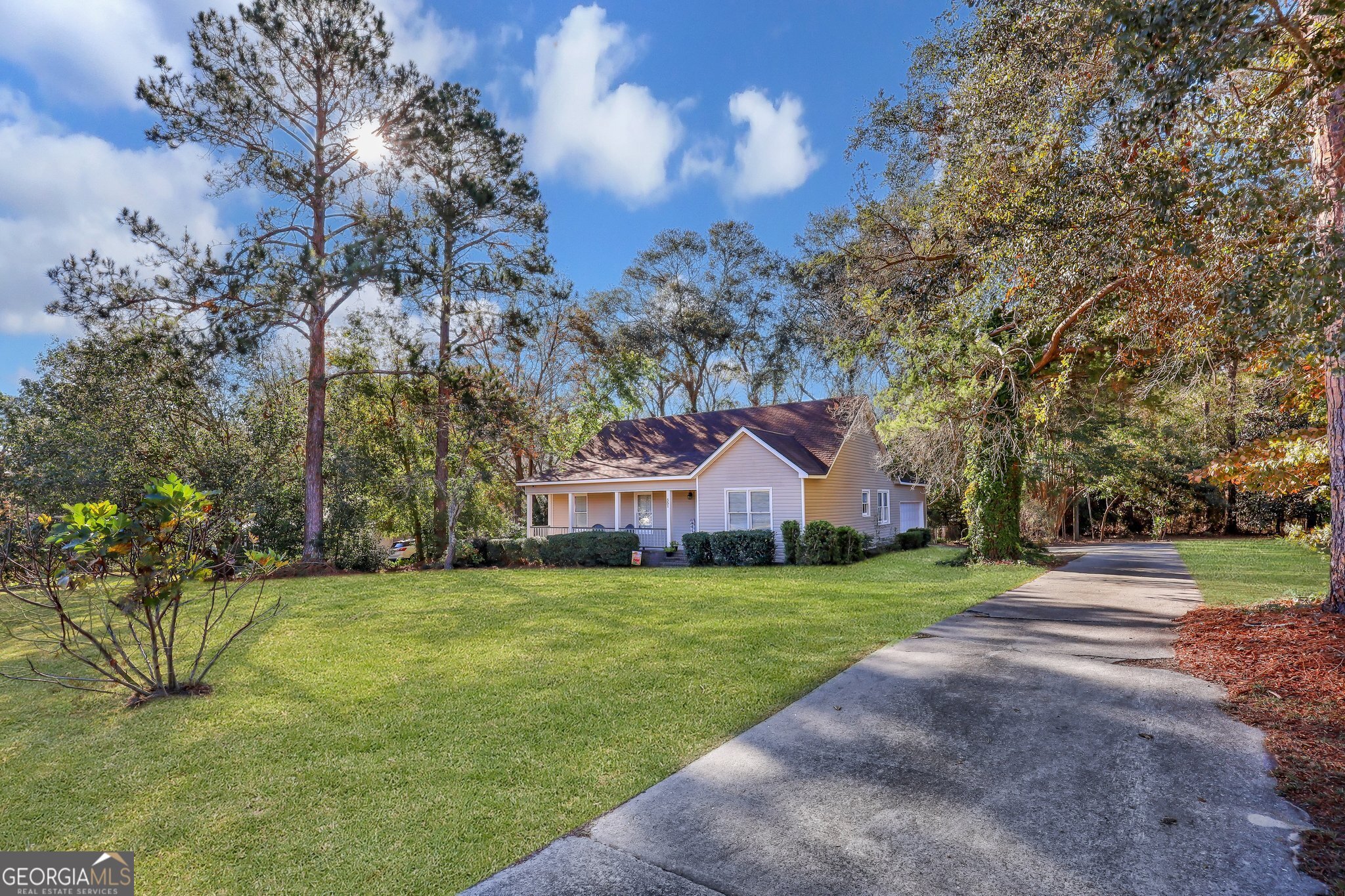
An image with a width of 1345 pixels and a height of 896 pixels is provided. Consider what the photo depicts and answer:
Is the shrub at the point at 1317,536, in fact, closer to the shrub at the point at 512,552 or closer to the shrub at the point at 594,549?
the shrub at the point at 594,549

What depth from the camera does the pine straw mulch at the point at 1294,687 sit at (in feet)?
9.34

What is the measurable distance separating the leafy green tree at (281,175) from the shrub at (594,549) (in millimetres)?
6504

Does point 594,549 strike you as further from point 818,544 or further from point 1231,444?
point 1231,444

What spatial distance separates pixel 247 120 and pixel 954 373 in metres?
18.2

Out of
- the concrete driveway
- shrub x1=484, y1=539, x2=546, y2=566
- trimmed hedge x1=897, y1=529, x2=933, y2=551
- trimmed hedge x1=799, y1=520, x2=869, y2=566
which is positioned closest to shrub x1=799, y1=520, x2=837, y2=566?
trimmed hedge x1=799, y1=520, x2=869, y2=566

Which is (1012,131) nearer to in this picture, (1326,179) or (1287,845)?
(1326,179)

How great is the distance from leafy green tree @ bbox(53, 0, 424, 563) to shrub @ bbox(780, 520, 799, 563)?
500 inches

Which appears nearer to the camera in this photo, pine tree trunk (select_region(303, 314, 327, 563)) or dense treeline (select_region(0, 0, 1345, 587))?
dense treeline (select_region(0, 0, 1345, 587))

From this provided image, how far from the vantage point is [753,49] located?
1393 cm

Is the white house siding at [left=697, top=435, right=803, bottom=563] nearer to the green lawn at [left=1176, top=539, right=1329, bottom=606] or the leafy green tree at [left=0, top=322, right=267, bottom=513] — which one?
the green lawn at [left=1176, top=539, right=1329, bottom=606]

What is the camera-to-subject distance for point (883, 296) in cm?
1258

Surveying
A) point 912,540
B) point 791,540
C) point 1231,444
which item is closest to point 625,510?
point 791,540

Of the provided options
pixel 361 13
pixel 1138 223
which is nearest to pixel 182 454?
pixel 361 13

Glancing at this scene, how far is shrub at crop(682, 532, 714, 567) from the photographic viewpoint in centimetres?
1745
